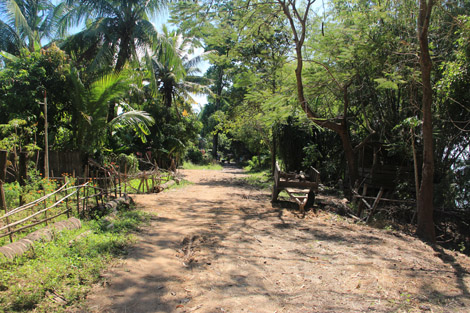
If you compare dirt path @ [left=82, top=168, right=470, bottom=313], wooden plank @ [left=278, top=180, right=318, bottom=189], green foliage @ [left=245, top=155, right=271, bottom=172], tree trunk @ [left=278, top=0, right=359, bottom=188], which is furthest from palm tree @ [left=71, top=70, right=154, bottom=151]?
green foliage @ [left=245, top=155, right=271, bottom=172]

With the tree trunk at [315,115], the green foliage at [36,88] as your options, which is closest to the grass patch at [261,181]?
the tree trunk at [315,115]

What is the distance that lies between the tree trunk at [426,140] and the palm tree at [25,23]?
47.6ft

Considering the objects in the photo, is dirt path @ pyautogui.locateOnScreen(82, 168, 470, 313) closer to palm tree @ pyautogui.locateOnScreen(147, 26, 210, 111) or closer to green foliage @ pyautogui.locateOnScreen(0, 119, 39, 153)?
green foliage @ pyautogui.locateOnScreen(0, 119, 39, 153)

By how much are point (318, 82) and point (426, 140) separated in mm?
4289

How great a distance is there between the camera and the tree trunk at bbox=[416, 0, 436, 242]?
20.2ft

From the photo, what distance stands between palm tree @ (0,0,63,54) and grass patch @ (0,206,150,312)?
1246 cm

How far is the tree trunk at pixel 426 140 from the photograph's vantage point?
242 inches

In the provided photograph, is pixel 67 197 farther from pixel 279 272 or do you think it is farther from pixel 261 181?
pixel 261 181

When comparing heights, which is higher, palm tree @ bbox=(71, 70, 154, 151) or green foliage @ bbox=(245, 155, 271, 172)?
palm tree @ bbox=(71, 70, 154, 151)

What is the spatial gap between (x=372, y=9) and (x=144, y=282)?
9.23 meters

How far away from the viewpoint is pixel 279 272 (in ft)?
14.7

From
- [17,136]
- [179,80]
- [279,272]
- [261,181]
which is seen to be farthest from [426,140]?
[179,80]

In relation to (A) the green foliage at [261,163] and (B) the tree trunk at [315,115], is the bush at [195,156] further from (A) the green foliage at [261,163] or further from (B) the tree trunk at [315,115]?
(B) the tree trunk at [315,115]

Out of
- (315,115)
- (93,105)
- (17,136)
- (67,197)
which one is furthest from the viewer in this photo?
(93,105)
